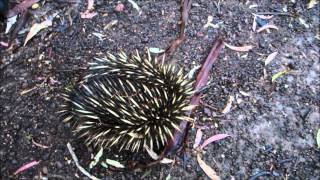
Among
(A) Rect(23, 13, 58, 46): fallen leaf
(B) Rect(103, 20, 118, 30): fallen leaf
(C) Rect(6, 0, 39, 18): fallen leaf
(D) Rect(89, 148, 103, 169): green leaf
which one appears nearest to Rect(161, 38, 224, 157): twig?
(D) Rect(89, 148, 103, 169): green leaf

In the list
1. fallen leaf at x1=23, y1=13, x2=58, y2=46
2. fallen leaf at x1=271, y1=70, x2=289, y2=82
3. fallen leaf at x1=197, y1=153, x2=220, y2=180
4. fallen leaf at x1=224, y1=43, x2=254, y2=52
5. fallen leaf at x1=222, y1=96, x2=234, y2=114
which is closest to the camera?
fallen leaf at x1=197, y1=153, x2=220, y2=180

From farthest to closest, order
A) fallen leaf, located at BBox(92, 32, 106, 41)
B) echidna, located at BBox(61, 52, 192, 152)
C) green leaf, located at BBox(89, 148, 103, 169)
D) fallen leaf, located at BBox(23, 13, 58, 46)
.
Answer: fallen leaf, located at BBox(23, 13, 58, 46), fallen leaf, located at BBox(92, 32, 106, 41), green leaf, located at BBox(89, 148, 103, 169), echidna, located at BBox(61, 52, 192, 152)

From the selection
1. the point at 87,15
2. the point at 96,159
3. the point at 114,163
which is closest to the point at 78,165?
the point at 96,159

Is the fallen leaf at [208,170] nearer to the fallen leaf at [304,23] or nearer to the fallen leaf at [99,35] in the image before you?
the fallen leaf at [99,35]

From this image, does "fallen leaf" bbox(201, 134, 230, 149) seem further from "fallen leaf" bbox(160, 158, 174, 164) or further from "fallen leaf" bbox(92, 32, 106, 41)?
"fallen leaf" bbox(92, 32, 106, 41)

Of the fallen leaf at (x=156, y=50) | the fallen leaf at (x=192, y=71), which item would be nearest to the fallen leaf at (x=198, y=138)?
the fallen leaf at (x=192, y=71)

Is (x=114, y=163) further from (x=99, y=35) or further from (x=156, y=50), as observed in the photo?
(x=99, y=35)
